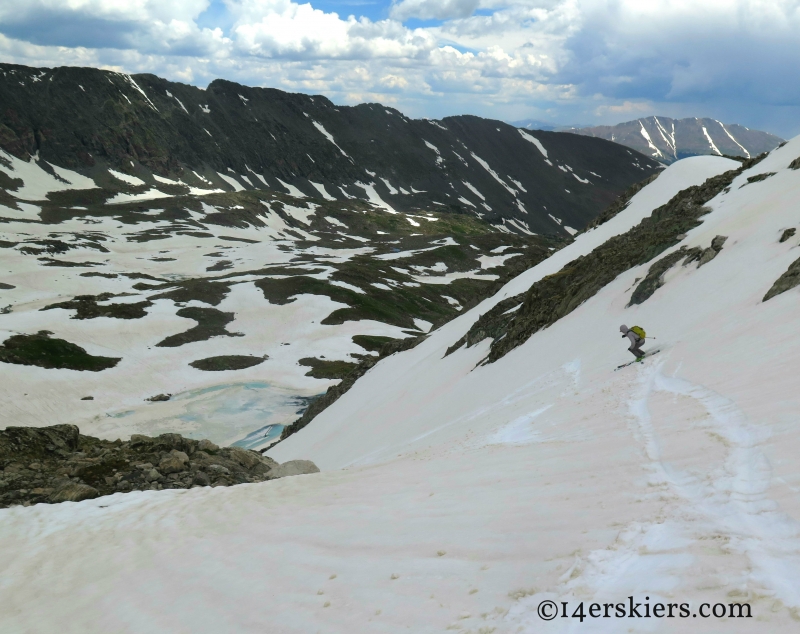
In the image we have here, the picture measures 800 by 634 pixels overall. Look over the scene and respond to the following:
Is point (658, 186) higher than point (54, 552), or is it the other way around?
point (658, 186)

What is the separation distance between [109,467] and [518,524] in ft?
48.5

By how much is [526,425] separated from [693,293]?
10.7m

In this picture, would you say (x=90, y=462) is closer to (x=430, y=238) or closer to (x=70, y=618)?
(x=70, y=618)

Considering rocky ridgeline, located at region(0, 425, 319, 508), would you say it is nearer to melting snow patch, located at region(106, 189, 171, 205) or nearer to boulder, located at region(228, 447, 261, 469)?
boulder, located at region(228, 447, 261, 469)

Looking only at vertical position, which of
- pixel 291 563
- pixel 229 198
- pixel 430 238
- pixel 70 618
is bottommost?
pixel 70 618

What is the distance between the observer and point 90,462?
1869cm

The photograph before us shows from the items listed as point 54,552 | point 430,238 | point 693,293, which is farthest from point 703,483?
point 430,238

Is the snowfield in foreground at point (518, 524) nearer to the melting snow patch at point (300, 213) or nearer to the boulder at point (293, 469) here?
the boulder at point (293, 469)

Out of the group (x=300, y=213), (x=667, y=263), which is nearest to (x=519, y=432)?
(x=667, y=263)

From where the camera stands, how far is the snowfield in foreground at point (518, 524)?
6789 mm

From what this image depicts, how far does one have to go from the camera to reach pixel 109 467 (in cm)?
1848

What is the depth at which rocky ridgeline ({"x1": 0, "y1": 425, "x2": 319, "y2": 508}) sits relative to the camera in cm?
1694

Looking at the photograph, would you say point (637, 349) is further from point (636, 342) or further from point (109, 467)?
point (109, 467)

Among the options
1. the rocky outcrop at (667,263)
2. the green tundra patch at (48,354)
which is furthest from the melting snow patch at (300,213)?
the rocky outcrop at (667,263)
